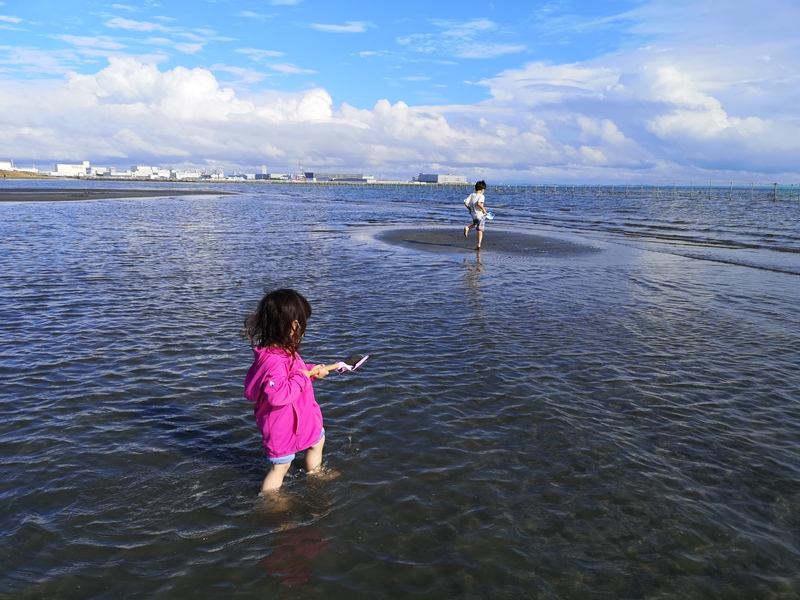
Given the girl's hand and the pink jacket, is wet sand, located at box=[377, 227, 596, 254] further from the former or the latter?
the pink jacket

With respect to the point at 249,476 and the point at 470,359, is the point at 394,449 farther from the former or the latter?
the point at 470,359

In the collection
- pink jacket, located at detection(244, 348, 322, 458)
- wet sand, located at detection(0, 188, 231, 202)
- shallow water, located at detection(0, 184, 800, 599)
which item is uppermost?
wet sand, located at detection(0, 188, 231, 202)

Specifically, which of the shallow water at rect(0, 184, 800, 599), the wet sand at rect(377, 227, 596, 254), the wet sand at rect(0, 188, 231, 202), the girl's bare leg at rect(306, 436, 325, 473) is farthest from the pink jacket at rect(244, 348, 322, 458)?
the wet sand at rect(0, 188, 231, 202)

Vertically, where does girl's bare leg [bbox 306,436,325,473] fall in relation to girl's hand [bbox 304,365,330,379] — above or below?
below

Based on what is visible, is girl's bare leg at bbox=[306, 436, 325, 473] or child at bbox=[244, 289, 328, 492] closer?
child at bbox=[244, 289, 328, 492]

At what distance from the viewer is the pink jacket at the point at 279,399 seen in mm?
4824

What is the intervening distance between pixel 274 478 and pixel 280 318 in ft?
5.05

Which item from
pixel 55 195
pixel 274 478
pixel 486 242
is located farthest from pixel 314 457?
pixel 55 195

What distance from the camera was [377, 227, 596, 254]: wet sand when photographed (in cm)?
2336

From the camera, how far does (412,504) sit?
16.1 ft

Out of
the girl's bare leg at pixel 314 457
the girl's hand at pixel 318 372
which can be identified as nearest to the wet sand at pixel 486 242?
the girl's bare leg at pixel 314 457

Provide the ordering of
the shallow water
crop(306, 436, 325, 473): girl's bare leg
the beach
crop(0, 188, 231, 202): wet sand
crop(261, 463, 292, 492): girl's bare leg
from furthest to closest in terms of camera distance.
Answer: the beach < crop(0, 188, 231, 202): wet sand < crop(306, 436, 325, 473): girl's bare leg < crop(261, 463, 292, 492): girl's bare leg < the shallow water

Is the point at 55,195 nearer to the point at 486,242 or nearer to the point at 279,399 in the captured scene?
the point at 486,242

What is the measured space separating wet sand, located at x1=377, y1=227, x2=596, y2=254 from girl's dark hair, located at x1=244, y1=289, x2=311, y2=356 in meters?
18.1
